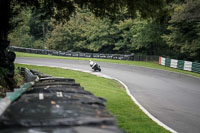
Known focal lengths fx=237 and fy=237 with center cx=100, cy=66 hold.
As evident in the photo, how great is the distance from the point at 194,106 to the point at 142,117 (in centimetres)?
540

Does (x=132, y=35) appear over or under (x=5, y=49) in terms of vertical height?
over

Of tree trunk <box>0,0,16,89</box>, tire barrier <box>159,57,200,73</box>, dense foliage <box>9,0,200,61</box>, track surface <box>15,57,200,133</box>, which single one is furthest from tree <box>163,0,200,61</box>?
tree trunk <box>0,0,16,89</box>

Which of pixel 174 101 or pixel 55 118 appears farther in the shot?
pixel 174 101

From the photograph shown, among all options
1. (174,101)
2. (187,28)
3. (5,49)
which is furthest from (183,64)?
(5,49)

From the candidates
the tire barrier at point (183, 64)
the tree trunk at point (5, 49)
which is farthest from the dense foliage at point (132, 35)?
the tree trunk at point (5, 49)

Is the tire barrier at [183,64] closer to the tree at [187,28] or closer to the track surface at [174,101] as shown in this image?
the tree at [187,28]

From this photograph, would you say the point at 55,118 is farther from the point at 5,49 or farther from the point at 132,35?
the point at 132,35

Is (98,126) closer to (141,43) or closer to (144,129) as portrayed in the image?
(144,129)

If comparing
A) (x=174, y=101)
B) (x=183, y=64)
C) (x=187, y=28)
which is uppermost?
(x=187, y=28)

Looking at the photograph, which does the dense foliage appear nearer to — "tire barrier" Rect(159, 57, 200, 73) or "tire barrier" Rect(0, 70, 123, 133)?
"tire barrier" Rect(159, 57, 200, 73)

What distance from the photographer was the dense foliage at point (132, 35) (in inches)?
1204

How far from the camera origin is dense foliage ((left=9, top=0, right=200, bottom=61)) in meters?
30.6

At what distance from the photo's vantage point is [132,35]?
44.3m

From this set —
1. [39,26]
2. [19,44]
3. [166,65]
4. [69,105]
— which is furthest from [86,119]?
[39,26]
